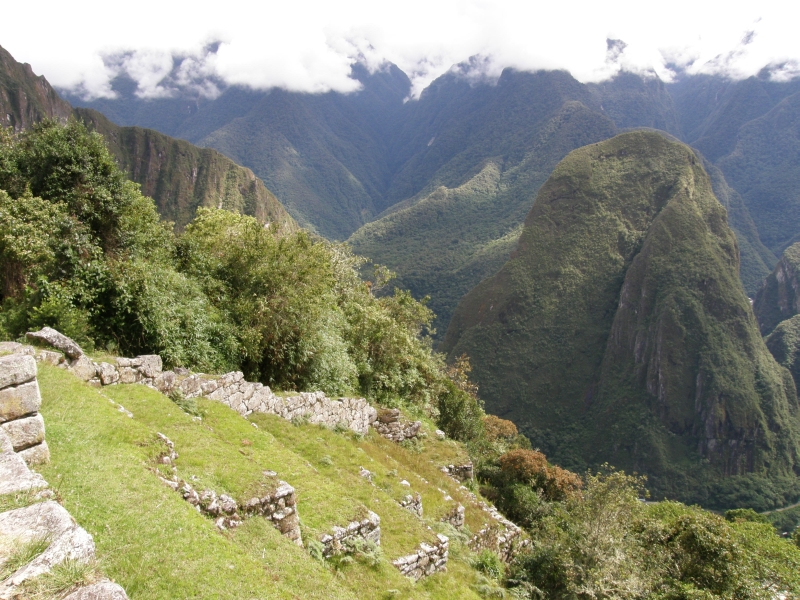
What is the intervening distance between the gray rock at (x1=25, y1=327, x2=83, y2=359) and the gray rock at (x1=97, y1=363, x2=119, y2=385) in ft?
2.07

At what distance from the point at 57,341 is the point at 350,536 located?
29.9 ft

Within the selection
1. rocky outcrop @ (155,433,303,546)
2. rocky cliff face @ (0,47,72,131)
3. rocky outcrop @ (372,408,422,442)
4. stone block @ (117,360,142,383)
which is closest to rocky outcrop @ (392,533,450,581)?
rocky outcrop @ (155,433,303,546)

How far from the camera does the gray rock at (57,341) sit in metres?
11.9

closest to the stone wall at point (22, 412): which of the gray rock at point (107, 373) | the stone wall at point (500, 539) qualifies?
the gray rock at point (107, 373)

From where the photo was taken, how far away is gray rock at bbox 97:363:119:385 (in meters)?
12.3

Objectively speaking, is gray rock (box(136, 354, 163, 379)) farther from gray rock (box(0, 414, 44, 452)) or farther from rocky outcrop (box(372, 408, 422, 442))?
rocky outcrop (box(372, 408, 422, 442))

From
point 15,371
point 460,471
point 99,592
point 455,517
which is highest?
point 15,371

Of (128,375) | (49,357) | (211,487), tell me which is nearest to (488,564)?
(211,487)

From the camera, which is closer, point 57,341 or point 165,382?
point 57,341

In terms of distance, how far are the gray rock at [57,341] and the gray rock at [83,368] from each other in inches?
6.9

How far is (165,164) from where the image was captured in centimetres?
18088

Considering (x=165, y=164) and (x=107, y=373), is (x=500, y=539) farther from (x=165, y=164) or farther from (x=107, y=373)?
(x=165, y=164)

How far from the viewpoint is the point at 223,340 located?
18.1 metres

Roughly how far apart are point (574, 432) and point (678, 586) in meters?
131
